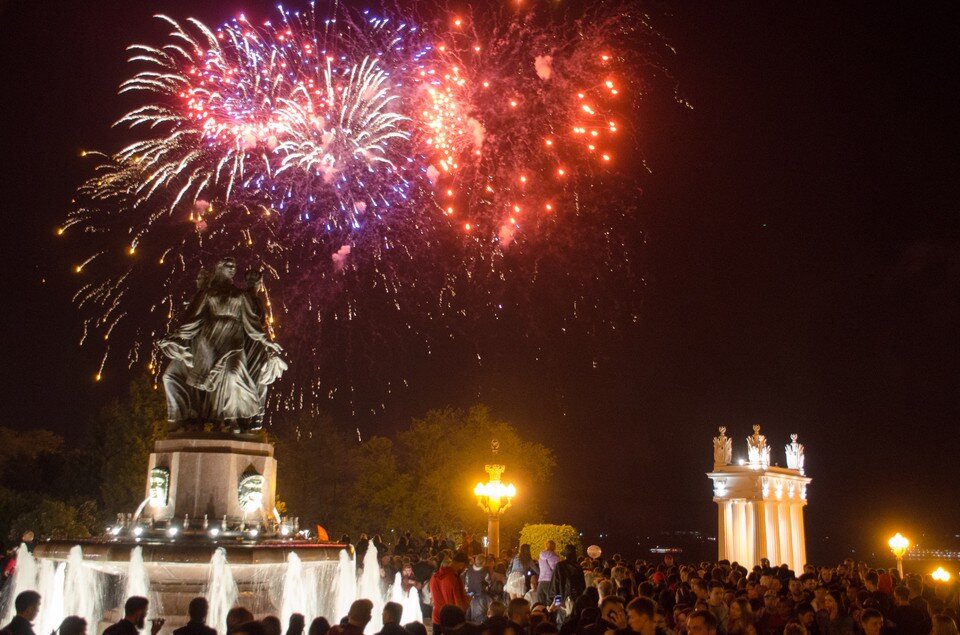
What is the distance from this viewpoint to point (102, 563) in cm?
1233

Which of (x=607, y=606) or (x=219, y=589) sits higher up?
(x=607, y=606)

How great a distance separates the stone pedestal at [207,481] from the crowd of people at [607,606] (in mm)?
2744

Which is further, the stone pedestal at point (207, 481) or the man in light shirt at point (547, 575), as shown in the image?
the stone pedestal at point (207, 481)

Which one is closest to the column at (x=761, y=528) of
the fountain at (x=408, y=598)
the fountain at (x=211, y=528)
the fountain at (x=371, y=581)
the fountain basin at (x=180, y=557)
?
the fountain at (x=371, y=581)

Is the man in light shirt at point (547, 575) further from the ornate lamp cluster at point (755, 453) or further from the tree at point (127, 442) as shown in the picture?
the ornate lamp cluster at point (755, 453)

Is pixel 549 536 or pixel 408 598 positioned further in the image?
pixel 549 536

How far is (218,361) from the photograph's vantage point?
14820 mm

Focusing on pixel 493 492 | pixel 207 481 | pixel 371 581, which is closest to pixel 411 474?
pixel 493 492

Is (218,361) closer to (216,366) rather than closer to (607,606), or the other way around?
(216,366)

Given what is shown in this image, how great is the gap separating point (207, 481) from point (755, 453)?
43334 mm

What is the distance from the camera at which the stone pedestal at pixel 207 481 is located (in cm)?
1386

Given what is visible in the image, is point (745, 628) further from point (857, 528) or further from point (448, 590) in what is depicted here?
point (857, 528)

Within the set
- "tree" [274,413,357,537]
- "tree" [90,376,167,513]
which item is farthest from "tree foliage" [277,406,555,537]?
"tree" [90,376,167,513]

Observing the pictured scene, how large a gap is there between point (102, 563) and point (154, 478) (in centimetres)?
202
